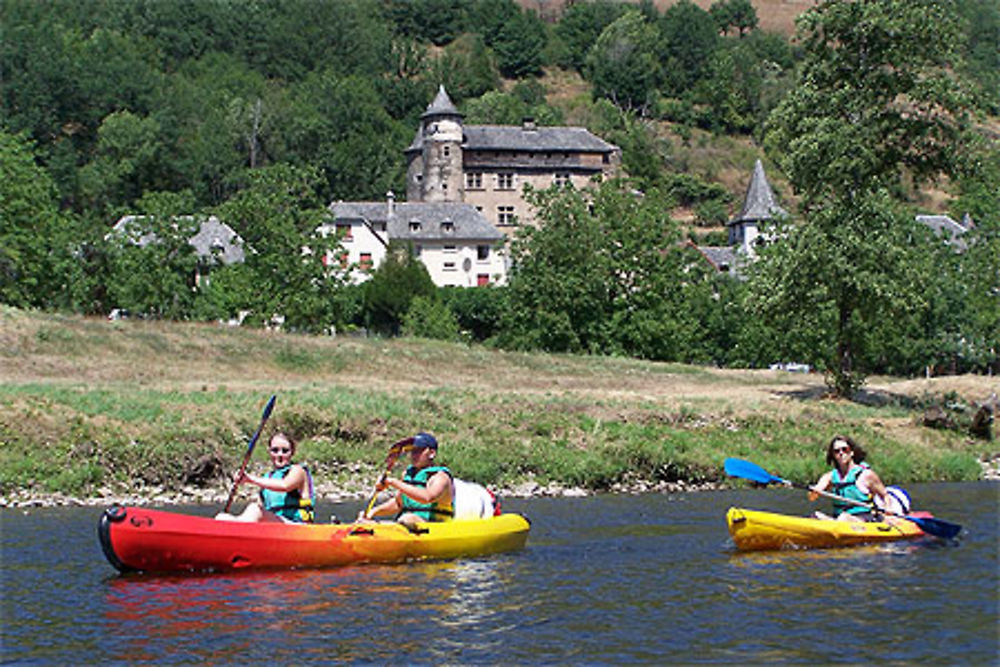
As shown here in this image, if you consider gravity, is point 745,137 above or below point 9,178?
above

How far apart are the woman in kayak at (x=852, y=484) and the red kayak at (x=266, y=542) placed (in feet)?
18.3

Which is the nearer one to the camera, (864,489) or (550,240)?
(864,489)

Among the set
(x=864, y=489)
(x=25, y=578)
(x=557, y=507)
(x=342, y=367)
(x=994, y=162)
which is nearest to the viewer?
(x=25, y=578)

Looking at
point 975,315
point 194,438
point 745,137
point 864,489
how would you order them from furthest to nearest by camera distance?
point 745,137 → point 975,315 → point 194,438 → point 864,489

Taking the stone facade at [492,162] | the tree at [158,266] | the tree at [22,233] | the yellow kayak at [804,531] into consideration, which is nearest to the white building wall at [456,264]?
the stone facade at [492,162]

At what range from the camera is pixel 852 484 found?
21.5 metres

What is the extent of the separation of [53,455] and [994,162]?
103 ft

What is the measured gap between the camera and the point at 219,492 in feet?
92.7

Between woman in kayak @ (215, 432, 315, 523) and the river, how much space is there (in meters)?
0.93

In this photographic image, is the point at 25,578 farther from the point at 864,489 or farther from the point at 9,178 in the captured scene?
the point at 9,178

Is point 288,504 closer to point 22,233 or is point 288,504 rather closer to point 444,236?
point 22,233

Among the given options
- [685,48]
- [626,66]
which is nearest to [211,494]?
[626,66]

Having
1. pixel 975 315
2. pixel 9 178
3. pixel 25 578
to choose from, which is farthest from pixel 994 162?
pixel 9 178

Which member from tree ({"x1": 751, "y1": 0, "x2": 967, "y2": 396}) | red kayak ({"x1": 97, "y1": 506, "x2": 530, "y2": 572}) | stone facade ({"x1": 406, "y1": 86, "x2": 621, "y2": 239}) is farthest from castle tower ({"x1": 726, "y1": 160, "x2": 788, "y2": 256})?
red kayak ({"x1": 97, "y1": 506, "x2": 530, "y2": 572})
